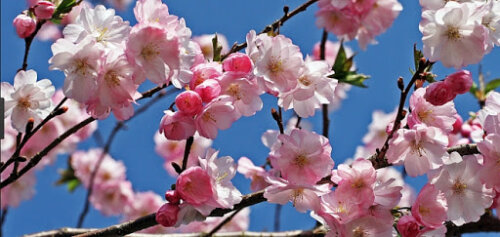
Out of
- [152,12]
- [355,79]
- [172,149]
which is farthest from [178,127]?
[172,149]

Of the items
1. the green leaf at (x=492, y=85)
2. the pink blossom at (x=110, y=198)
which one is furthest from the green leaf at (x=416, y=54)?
the pink blossom at (x=110, y=198)

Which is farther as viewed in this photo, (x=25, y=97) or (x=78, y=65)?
(x=25, y=97)

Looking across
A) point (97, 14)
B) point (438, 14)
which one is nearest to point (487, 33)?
point (438, 14)

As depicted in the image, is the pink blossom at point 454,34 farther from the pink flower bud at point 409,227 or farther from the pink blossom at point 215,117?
the pink blossom at point 215,117

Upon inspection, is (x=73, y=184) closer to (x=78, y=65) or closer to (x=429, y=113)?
(x=78, y=65)

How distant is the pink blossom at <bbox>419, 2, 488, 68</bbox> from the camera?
1635 mm

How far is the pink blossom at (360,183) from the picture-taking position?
163 centimetres

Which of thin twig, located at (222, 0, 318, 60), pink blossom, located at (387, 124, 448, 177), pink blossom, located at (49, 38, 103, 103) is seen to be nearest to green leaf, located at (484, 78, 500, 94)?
thin twig, located at (222, 0, 318, 60)

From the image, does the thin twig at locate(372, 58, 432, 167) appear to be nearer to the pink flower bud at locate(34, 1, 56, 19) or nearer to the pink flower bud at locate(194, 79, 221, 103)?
the pink flower bud at locate(194, 79, 221, 103)

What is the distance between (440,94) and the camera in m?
1.62

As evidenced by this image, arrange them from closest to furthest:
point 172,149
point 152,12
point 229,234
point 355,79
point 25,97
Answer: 1. point 152,12
2. point 25,97
3. point 229,234
4. point 355,79
5. point 172,149

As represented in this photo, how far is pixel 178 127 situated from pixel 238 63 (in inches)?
8.8

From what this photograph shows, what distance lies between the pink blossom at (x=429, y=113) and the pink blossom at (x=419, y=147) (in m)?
0.05

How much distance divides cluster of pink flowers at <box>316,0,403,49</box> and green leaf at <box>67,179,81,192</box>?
209cm
